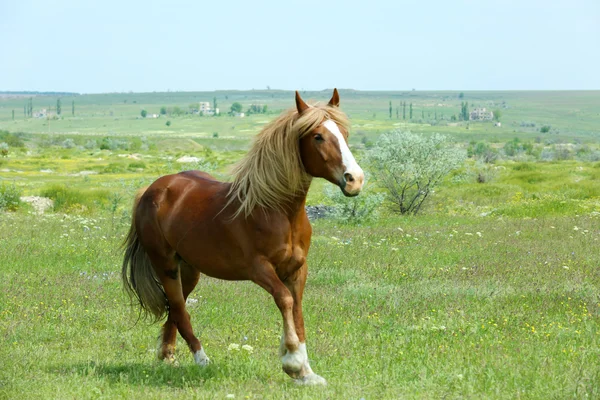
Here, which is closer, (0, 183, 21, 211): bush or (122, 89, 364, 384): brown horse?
(122, 89, 364, 384): brown horse

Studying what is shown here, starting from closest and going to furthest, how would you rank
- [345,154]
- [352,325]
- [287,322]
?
[345,154], [287,322], [352,325]

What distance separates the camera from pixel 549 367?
7391 millimetres

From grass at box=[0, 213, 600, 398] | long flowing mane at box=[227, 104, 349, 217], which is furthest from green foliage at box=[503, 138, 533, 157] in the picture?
long flowing mane at box=[227, 104, 349, 217]

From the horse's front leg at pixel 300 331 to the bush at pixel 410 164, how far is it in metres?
19.6

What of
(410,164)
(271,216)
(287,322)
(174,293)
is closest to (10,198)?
(410,164)

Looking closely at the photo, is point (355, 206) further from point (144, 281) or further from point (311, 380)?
point (311, 380)

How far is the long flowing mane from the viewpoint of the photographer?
7.11 m

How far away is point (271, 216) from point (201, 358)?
178 centimetres

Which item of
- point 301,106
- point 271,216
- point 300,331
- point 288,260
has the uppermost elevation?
point 301,106

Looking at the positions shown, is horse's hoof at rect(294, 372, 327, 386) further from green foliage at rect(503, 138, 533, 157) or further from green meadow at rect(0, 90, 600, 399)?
green foliage at rect(503, 138, 533, 157)

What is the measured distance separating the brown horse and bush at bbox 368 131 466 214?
747 inches

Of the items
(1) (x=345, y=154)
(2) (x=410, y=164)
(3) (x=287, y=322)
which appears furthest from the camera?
(2) (x=410, y=164)

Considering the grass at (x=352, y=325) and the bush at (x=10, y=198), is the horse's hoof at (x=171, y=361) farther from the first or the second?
the bush at (x=10, y=198)

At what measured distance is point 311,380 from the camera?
7047 millimetres
